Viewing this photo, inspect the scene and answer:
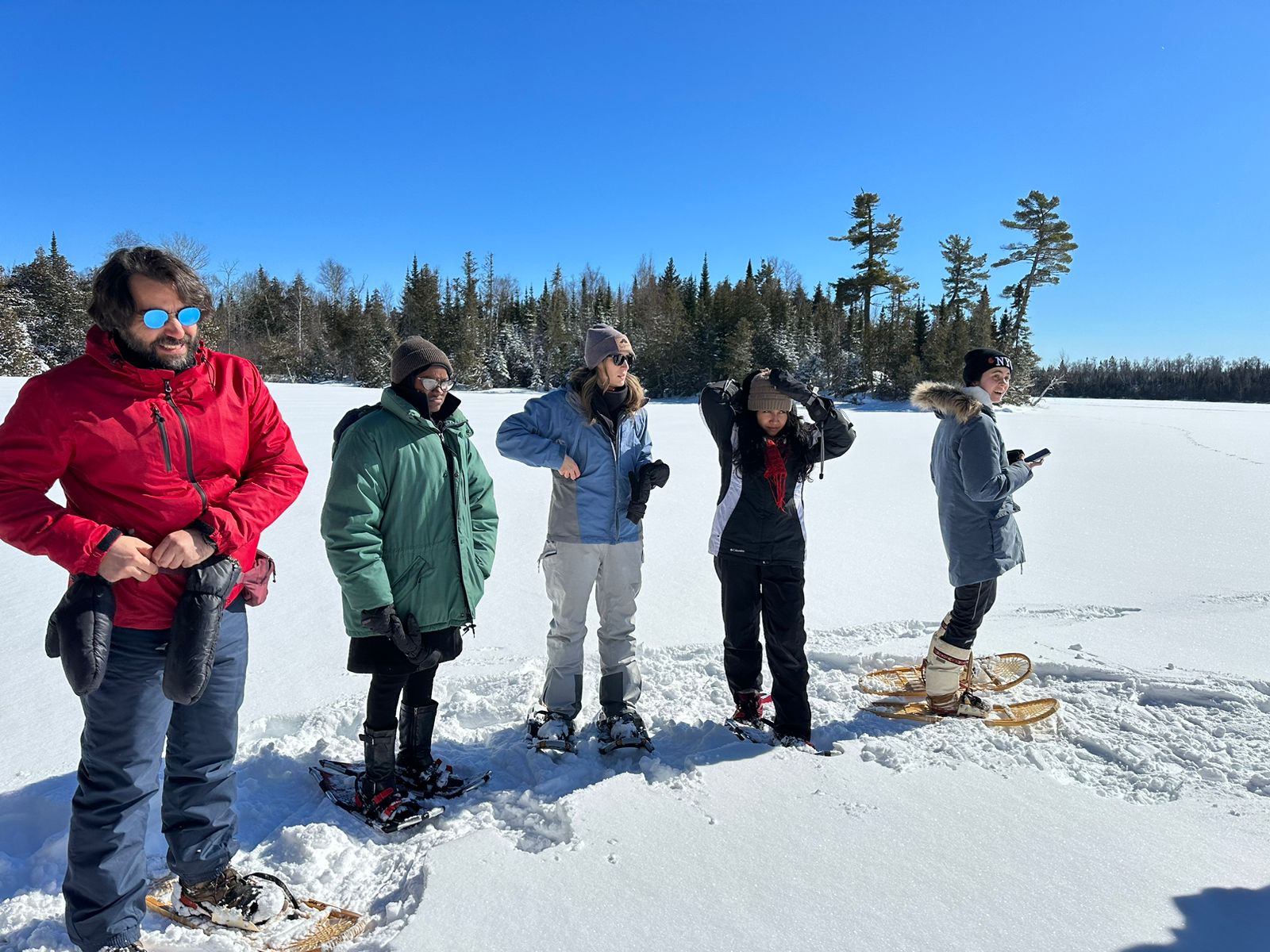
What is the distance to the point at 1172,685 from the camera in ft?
11.5

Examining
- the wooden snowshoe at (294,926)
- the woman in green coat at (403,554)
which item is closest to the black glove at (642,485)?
the woman in green coat at (403,554)

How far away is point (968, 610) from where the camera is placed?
338 centimetres

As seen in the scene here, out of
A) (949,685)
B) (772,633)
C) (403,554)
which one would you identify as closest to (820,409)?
(772,633)

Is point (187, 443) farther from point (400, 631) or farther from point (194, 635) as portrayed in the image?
point (400, 631)

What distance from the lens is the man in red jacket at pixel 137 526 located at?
5.59 ft

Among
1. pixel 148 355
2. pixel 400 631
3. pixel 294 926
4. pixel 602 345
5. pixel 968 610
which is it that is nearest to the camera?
pixel 148 355

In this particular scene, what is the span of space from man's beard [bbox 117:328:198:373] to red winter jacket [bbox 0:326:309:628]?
3 centimetres

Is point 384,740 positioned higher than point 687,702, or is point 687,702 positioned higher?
point 384,740

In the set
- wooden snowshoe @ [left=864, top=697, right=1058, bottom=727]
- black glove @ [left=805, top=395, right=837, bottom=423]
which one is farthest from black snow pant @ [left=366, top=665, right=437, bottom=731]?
wooden snowshoe @ [left=864, top=697, right=1058, bottom=727]

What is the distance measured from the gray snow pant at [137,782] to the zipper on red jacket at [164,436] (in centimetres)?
47

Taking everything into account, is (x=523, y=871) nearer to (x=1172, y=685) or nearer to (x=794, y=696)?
(x=794, y=696)

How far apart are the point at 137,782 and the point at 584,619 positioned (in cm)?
173

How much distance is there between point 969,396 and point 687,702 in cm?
210

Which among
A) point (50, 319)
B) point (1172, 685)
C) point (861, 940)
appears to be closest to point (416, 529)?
point (861, 940)
